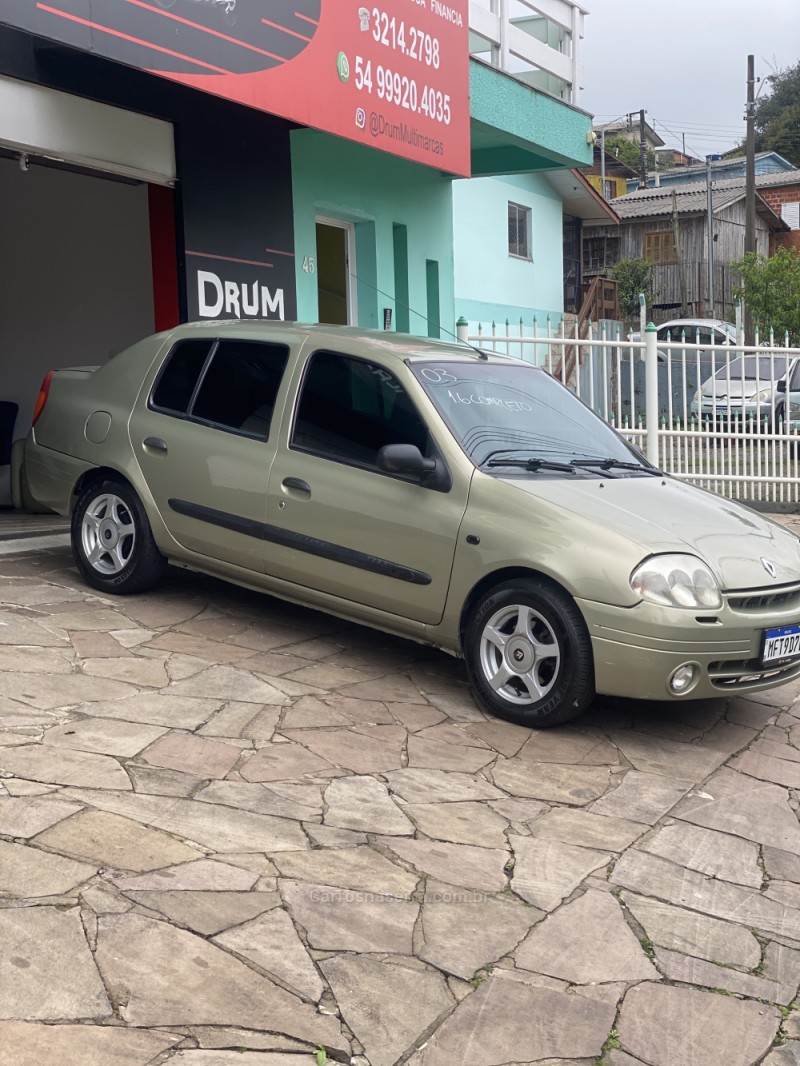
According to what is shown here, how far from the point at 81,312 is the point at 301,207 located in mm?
3038

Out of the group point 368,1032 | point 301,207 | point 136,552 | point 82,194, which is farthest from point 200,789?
point 82,194

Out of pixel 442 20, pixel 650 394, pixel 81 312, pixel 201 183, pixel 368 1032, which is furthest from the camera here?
pixel 81 312

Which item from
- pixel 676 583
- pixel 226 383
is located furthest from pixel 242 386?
pixel 676 583

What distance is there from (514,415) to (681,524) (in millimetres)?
1186

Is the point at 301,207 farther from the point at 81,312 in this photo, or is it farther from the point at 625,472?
the point at 625,472

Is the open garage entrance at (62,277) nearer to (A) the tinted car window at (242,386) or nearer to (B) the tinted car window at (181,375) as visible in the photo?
(B) the tinted car window at (181,375)

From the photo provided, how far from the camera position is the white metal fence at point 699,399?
40.6 ft

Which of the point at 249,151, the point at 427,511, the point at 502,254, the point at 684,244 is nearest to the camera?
the point at 427,511

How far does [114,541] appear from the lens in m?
7.17

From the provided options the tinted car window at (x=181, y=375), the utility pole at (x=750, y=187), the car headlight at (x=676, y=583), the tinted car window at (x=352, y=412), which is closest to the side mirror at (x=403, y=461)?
the tinted car window at (x=352, y=412)

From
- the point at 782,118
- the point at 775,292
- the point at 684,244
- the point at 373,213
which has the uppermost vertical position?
the point at 782,118

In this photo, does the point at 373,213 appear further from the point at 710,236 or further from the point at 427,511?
the point at 710,236

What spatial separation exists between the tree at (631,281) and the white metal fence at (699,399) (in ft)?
99.0

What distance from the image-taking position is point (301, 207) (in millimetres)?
11867
